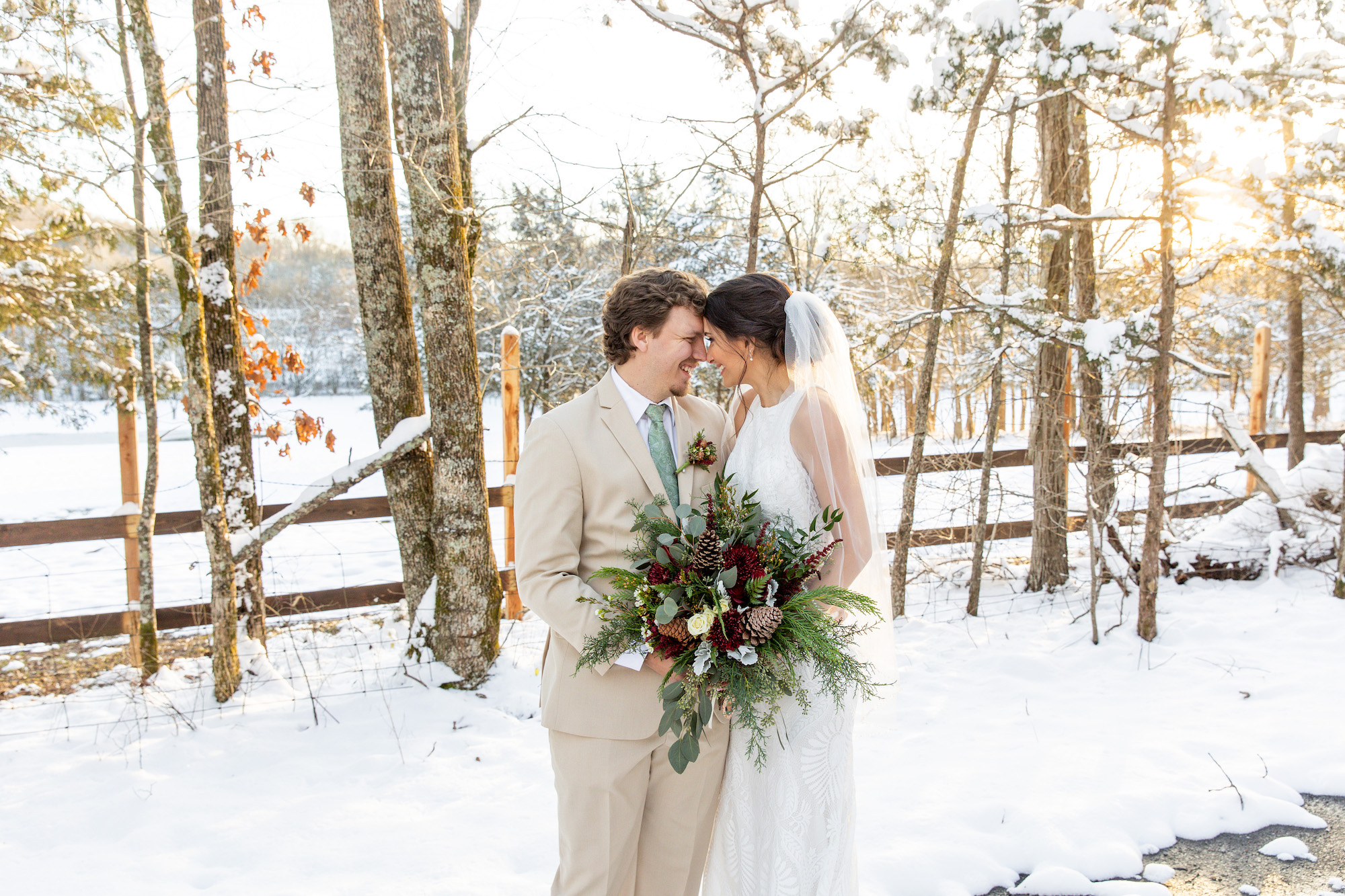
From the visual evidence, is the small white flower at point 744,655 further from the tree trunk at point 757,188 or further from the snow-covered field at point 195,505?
the tree trunk at point 757,188

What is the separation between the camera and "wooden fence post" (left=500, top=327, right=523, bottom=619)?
18.0ft

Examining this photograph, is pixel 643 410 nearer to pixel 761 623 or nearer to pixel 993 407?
pixel 761 623

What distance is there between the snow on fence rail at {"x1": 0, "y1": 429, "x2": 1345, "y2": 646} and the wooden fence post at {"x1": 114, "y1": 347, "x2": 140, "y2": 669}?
85 mm

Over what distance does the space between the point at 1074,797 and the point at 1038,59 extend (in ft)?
13.6

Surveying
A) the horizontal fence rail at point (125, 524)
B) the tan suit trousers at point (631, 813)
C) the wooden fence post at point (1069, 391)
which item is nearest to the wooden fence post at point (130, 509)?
the horizontal fence rail at point (125, 524)

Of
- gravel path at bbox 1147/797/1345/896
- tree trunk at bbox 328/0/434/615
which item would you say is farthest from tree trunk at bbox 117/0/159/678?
gravel path at bbox 1147/797/1345/896

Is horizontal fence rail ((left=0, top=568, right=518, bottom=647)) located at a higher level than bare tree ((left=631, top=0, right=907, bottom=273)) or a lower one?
lower

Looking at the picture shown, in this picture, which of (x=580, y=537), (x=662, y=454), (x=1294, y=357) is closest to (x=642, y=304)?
(x=662, y=454)

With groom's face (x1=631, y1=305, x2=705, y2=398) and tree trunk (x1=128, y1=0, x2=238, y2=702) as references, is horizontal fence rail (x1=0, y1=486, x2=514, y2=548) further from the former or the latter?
groom's face (x1=631, y1=305, x2=705, y2=398)

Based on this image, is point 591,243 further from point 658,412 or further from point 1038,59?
point 658,412

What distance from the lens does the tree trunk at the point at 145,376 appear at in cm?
417

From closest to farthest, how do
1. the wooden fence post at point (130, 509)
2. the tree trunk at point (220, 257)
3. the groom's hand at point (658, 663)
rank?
the groom's hand at point (658, 663) < the tree trunk at point (220, 257) < the wooden fence post at point (130, 509)

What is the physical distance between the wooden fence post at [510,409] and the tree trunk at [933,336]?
2.85 meters

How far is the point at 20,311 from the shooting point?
5.44 metres
